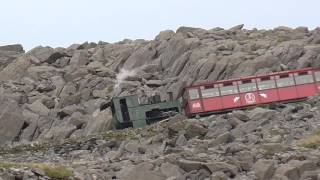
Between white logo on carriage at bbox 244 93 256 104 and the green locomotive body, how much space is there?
716 centimetres

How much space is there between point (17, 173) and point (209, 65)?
44012mm

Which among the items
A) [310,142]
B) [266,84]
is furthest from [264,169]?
[266,84]

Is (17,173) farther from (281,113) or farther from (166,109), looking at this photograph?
(166,109)

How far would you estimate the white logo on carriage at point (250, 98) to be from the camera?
44188mm

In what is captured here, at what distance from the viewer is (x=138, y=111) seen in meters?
47.8

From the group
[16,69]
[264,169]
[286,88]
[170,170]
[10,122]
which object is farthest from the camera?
[16,69]

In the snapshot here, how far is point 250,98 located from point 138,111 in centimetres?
1018

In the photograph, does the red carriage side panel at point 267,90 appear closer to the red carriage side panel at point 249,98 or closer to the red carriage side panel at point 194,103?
the red carriage side panel at point 249,98

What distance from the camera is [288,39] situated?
73.1m

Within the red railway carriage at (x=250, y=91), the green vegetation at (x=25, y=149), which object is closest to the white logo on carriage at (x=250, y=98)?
the red railway carriage at (x=250, y=91)

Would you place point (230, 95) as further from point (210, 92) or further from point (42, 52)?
point (42, 52)

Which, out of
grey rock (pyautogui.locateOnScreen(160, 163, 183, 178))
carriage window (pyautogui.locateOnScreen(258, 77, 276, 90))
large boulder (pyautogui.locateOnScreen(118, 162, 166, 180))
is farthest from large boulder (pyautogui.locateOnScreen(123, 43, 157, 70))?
large boulder (pyautogui.locateOnScreen(118, 162, 166, 180))

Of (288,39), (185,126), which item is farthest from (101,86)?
(185,126)

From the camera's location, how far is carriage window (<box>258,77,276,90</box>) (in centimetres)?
4453
